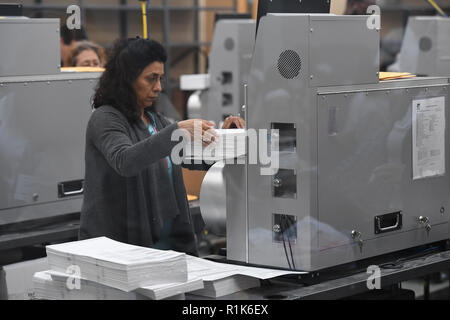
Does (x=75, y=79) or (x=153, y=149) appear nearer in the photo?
(x=153, y=149)

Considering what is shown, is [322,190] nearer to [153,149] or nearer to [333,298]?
[333,298]

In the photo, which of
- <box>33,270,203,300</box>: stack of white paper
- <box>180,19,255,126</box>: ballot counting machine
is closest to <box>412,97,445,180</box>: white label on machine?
<box>33,270,203,300</box>: stack of white paper

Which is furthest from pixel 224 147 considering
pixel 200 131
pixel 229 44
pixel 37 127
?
pixel 229 44

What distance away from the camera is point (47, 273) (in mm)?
1626

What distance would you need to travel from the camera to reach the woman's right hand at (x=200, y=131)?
1685mm

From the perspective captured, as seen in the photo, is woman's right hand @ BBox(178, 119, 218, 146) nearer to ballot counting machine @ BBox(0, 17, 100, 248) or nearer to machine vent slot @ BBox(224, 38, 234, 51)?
ballot counting machine @ BBox(0, 17, 100, 248)

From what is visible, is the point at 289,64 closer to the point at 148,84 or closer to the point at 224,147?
the point at 224,147

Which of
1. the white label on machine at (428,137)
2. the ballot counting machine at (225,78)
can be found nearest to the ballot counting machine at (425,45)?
the ballot counting machine at (225,78)

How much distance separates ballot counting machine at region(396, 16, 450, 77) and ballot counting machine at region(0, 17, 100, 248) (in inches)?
54.9

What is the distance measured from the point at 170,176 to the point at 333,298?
67cm

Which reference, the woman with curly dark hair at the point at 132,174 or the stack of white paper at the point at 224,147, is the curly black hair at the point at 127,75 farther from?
the stack of white paper at the point at 224,147

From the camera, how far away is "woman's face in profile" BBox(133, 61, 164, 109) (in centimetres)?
214

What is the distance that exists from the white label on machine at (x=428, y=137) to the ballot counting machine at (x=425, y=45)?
1.13 m

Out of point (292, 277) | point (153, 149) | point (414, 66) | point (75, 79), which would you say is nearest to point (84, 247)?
point (153, 149)
